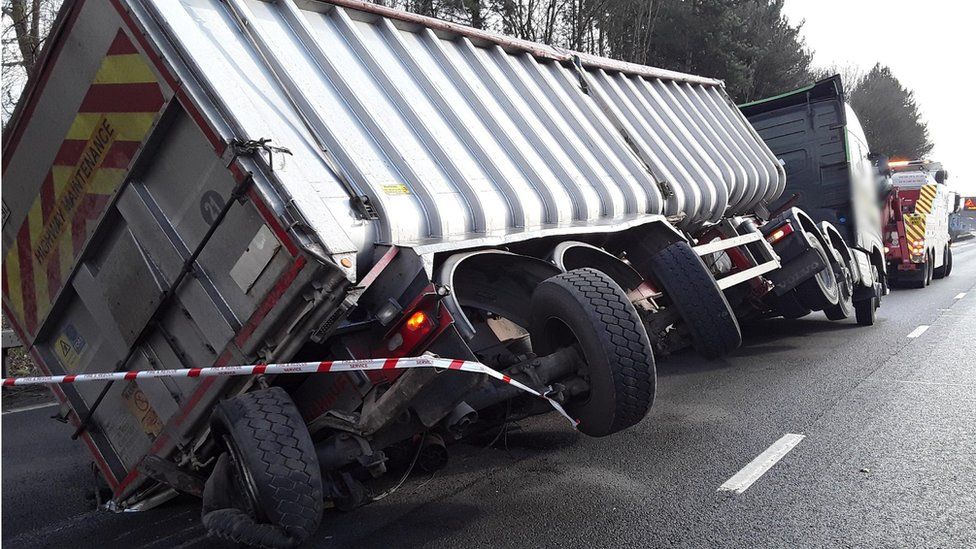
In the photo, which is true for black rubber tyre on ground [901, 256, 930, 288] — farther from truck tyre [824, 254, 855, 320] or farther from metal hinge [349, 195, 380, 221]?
metal hinge [349, 195, 380, 221]

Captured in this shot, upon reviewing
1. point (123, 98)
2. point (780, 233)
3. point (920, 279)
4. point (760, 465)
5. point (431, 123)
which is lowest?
point (920, 279)

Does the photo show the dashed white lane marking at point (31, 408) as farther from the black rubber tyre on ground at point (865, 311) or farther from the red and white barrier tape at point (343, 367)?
the black rubber tyre on ground at point (865, 311)

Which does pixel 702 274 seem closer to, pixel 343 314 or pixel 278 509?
pixel 343 314

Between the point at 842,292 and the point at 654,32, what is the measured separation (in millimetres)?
20090

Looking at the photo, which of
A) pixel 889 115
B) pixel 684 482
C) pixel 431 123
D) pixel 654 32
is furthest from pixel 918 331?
pixel 889 115

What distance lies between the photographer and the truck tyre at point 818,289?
765 cm

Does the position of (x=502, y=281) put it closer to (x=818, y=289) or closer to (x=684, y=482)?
(x=684, y=482)

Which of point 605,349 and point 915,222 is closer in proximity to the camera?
point 605,349

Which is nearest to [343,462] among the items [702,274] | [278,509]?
[278,509]

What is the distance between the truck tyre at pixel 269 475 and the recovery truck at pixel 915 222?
456 inches

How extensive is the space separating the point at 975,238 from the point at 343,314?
4686cm

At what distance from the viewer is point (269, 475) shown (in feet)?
10.8

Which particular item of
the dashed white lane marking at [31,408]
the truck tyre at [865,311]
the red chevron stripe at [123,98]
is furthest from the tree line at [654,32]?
the truck tyre at [865,311]

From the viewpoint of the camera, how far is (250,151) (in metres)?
3.53
